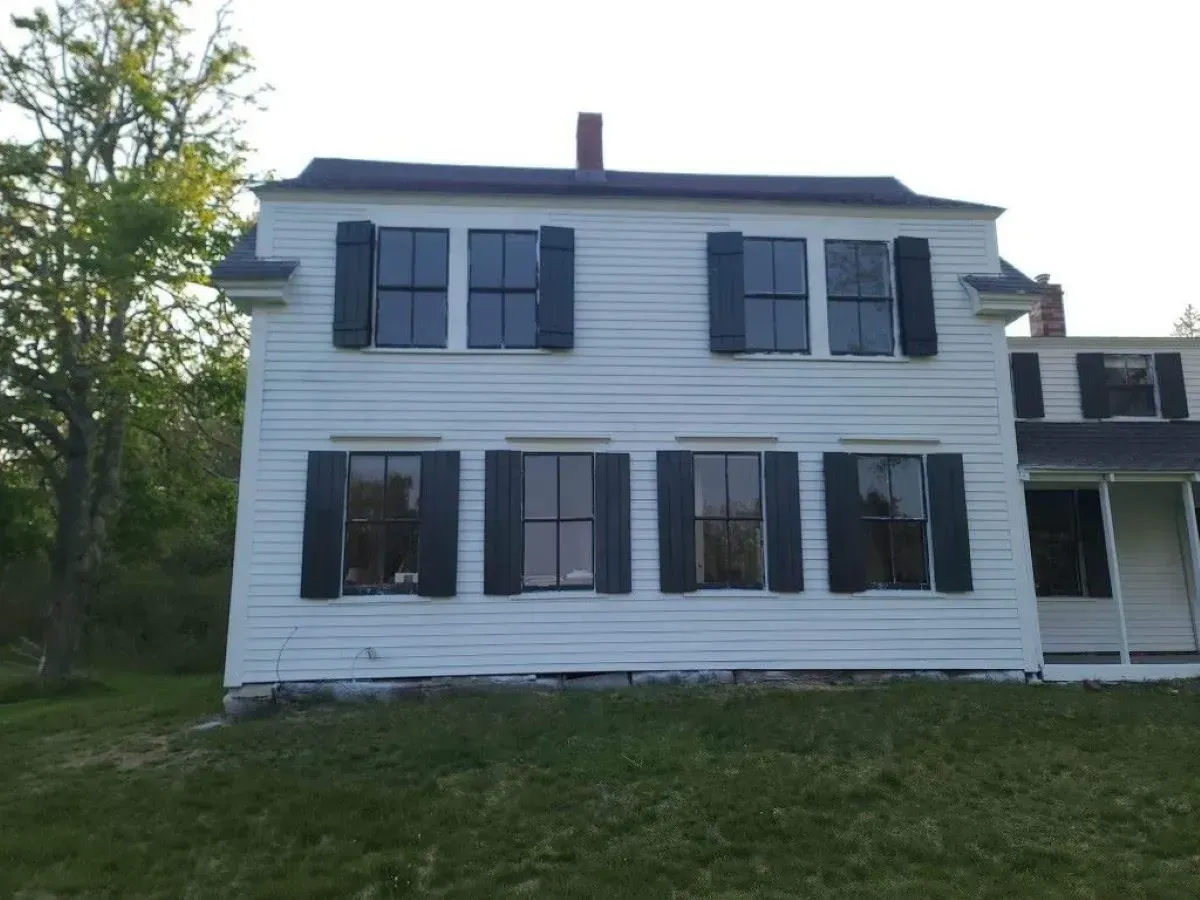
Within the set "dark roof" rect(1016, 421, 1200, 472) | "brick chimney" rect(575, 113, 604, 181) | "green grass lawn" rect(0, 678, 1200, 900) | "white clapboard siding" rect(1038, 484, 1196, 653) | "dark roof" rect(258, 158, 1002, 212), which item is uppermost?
"brick chimney" rect(575, 113, 604, 181)

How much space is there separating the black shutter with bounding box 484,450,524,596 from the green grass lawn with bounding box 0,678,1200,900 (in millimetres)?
1486

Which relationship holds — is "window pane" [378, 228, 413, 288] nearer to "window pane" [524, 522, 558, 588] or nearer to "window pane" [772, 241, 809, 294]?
"window pane" [524, 522, 558, 588]

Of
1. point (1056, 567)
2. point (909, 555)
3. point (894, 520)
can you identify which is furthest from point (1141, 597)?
point (894, 520)

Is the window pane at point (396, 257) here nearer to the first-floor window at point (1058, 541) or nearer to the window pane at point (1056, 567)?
the first-floor window at point (1058, 541)

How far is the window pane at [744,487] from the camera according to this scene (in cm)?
1099

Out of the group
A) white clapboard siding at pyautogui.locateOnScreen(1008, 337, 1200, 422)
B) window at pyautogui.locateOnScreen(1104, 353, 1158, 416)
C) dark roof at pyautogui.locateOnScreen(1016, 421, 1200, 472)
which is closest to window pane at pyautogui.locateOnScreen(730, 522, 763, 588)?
dark roof at pyautogui.locateOnScreen(1016, 421, 1200, 472)

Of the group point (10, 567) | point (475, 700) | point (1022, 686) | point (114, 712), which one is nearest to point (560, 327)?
point (475, 700)

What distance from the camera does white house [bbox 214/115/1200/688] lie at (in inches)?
413

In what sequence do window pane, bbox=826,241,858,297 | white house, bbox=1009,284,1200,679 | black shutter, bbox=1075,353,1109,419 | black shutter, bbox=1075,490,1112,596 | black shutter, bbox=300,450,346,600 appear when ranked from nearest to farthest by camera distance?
black shutter, bbox=300,450,346,600 → window pane, bbox=826,241,858,297 → white house, bbox=1009,284,1200,679 → black shutter, bbox=1075,490,1112,596 → black shutter, bbox=1075,353,1109,419

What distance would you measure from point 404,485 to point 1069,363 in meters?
10.3

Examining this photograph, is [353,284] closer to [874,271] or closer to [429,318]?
[429,318]

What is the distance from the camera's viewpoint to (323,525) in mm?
10398

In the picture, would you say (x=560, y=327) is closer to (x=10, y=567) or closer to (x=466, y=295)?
(x=466, y=295)

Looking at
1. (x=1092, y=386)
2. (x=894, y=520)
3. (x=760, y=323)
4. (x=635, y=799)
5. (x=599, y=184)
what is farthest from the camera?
(x=1092, y=386)
